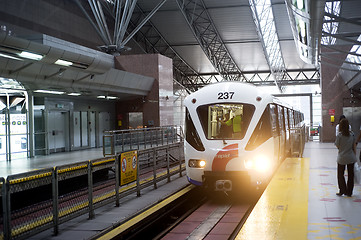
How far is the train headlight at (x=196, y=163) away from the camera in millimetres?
10691

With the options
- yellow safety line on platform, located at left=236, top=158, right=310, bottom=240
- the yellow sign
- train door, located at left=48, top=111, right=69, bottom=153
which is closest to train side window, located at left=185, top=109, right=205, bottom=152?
the yellow sign

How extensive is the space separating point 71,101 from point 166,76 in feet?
23.4

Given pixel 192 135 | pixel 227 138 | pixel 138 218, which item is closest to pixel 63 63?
pixel 192 135

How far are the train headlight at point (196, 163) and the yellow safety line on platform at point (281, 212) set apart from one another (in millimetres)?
1770

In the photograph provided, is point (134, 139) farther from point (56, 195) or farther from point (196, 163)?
point (56, 195)

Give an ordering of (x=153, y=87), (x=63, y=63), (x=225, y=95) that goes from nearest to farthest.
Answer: (x=225, y=95), (x=63, y=63), (x=153, y=87)

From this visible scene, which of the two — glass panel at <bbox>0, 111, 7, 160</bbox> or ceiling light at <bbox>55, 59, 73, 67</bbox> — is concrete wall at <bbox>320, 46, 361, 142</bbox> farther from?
glass panel at <bbox>0, 111, 7, 160</bbox>

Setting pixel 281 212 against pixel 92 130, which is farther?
pixel 92 130

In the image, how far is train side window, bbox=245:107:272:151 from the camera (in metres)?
10.5

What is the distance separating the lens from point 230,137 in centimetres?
1077

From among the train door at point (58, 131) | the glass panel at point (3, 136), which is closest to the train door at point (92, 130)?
the train door at point (58, 131)

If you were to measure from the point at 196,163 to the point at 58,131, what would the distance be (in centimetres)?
1240

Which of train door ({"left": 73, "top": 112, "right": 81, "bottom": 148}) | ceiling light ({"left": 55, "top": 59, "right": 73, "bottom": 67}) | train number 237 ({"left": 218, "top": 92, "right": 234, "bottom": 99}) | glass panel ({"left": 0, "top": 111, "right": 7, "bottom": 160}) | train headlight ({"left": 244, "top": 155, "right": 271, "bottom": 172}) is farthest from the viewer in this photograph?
train door ({"left": 73, "top": 112, "right": 81, "bottom": 148})

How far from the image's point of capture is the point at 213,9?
32.5m
